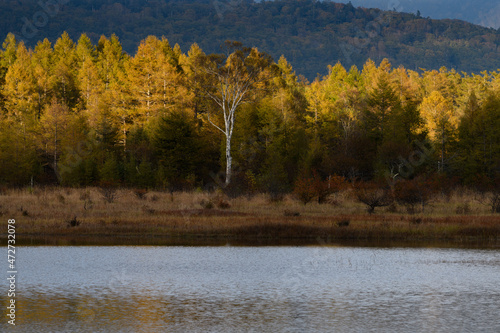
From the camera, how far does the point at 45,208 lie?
3597cm

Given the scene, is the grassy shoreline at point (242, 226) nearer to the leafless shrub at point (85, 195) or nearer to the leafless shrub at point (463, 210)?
the leafless shrub at point (463, 210)

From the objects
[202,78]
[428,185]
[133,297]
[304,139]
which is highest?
[202,78]

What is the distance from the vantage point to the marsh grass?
30062 millimetres

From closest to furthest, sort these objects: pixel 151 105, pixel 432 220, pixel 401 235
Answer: pixel 401 235 < pixel 432 220 < pixel 151 105

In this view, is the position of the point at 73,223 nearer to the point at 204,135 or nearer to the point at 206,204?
the point at 206,204

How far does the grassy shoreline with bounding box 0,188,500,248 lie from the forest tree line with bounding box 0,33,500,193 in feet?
40.8

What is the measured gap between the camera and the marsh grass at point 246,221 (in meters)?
30.1

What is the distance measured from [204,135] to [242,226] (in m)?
36.5

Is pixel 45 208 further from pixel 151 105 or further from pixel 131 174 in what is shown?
pixel 151 105

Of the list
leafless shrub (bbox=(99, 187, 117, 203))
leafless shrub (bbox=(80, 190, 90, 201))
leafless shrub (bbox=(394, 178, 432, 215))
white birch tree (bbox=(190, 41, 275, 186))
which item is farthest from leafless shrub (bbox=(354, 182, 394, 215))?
white birch tree (bbox=(190, 41, 275, 186))

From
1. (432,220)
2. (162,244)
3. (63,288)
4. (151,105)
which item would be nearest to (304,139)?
(151,105)

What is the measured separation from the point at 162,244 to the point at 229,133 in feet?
101

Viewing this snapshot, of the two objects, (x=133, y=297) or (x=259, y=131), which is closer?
(x=133, y=297)

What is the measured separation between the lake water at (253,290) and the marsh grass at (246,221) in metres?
4.74
